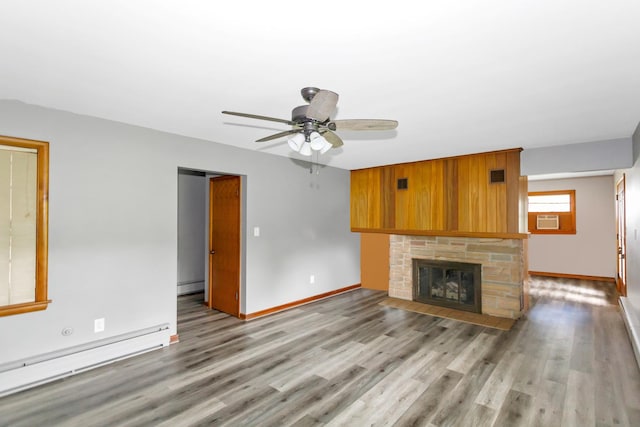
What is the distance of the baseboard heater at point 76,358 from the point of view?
8.70ft

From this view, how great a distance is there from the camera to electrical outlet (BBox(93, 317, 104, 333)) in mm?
3115

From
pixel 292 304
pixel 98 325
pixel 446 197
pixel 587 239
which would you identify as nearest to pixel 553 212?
pixel 587 239

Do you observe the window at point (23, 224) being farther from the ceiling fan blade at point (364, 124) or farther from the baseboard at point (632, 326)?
the baseboard at point (632, 326)

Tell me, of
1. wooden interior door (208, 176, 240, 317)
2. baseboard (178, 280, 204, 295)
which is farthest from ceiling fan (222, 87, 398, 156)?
baseboard (178, 280, 204, 295)

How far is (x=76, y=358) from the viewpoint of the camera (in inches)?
116

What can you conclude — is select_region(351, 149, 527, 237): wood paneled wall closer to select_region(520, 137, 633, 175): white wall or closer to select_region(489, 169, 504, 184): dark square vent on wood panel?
select_region(489, 169, 504, 184): dark square vent on wood panel

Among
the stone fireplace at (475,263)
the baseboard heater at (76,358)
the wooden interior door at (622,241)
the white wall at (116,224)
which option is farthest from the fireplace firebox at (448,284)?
the baseboard heater at (76,358)

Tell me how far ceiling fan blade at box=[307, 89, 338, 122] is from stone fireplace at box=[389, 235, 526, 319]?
3852mm

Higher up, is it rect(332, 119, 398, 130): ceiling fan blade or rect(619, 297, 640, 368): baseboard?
rect(332, 119, 398, 130): ceiling fan blade

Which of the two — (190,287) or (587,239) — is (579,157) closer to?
(587,239)

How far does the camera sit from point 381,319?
4.54m

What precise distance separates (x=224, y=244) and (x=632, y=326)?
205 inches

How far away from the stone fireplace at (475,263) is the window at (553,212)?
3.80 m

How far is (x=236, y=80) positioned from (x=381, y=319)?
11.8 ft
